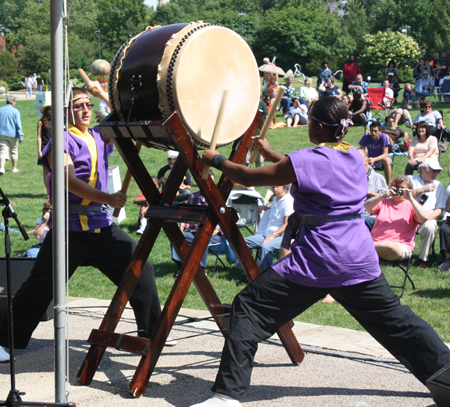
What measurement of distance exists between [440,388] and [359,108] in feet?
49.5

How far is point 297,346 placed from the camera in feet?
13.2

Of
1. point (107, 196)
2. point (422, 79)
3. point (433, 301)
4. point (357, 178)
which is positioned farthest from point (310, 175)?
point (422, 79)

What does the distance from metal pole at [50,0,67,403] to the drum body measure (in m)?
0.79

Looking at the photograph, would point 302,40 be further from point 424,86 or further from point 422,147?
point 422,147

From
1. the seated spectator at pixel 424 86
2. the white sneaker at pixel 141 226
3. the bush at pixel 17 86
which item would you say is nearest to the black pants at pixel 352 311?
the white sneaker at pixel 141 226

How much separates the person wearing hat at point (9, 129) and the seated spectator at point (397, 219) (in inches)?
400

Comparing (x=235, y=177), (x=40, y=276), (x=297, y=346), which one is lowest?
(x=297, y=346)

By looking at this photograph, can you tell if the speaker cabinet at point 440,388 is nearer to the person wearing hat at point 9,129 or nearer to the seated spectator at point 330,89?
the person wearing hat at point 9,129

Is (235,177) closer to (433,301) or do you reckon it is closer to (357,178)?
(357,178)

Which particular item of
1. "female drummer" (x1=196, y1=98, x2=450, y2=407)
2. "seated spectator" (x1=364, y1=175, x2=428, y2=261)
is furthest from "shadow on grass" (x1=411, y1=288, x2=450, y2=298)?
"female drummer" (x1=196, y1=98, x2=450, y2=407)

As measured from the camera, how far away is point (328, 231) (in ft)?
10.6

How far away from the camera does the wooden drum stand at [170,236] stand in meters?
3.51

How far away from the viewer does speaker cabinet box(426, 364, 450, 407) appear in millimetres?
2902

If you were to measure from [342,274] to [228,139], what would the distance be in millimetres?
1132
